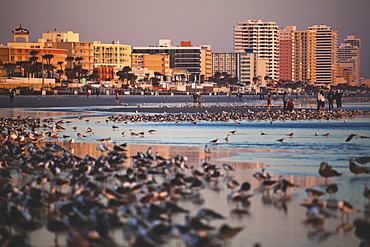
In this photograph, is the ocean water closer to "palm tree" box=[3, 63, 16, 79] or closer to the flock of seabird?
the flock of seabird

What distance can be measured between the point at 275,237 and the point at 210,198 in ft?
8.80

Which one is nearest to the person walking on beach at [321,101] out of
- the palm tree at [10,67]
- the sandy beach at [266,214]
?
the sandy beach at [266,214]

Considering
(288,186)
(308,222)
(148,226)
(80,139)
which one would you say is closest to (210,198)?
(288,186)

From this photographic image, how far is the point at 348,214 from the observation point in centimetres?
984

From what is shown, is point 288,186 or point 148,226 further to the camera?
point 288,186

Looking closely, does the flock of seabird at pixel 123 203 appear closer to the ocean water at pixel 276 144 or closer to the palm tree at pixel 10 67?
the ocean water at pixel 276 144

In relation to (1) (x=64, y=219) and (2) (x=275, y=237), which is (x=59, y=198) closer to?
(1) (x=64, y=219)

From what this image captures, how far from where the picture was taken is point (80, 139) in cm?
2430

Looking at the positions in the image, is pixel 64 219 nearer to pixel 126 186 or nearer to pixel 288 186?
pixel 126 186

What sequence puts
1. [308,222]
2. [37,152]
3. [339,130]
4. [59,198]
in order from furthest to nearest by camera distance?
1. [339,130]
2. [37,152]
3. [59,198]
4. [308,222]

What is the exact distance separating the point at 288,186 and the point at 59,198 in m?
4.26

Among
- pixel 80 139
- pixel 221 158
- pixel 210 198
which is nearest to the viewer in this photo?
pixel 210 198

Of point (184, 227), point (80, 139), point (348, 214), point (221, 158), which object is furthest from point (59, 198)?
point (80, 139)

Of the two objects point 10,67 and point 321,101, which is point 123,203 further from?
point 10,67
